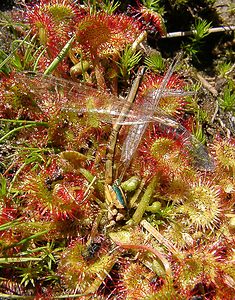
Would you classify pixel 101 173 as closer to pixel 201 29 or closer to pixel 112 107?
pixel 112 107

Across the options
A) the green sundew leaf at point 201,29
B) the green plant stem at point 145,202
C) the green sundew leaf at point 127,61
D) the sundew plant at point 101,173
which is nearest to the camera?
the sundew plant at point 101,173

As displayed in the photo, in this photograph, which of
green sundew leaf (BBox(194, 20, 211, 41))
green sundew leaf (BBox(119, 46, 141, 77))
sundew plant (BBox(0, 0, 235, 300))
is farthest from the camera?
green sundew leaf (BBox(194, 20, 211, 41))

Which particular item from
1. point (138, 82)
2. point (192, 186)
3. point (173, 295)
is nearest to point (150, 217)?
point (192, 186)

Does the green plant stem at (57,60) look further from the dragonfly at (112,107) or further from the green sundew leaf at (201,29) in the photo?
the green sundew leaf at (201,29)

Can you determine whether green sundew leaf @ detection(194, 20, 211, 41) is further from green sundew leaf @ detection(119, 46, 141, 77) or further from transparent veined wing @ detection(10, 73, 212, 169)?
transparent veined wing @ detection(10, 73, 212, 169)

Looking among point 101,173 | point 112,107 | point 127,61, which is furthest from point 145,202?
point 127,61

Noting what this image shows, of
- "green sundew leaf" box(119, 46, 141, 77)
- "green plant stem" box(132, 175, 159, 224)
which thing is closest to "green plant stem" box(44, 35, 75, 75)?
"green sundew leaf" box(119, 46, 141, 77)

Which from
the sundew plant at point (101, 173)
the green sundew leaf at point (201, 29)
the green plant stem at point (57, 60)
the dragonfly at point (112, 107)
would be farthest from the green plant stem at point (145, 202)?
the green sundew leaf at point (201, 29)

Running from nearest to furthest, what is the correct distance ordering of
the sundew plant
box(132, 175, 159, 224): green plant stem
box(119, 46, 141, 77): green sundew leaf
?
the sundew plant
box(132, 175, 159, 224): green plant stem
box(119, 46, 141, 77): green sundew leaf
